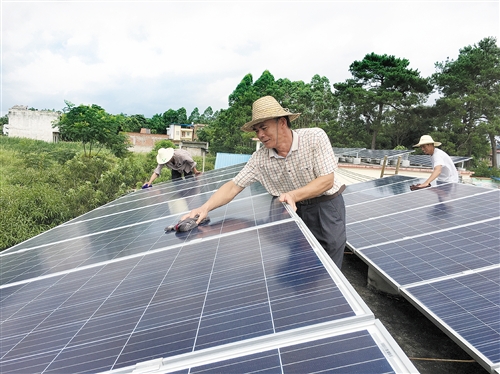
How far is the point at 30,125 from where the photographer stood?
5222 cm

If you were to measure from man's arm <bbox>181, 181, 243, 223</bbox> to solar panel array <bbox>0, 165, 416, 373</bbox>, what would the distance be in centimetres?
18

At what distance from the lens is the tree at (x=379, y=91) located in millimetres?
45500

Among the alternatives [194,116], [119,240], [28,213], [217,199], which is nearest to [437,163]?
[217,199]

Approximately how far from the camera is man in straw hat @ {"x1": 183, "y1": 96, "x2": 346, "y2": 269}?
3537mm

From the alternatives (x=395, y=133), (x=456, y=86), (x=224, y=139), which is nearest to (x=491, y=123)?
(x=456, y=86)

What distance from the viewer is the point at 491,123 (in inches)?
1686

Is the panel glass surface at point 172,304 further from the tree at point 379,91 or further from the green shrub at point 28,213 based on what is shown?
the tree at point 379,91

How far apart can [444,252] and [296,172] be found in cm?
252

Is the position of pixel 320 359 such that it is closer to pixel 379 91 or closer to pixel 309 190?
pixel 309 190

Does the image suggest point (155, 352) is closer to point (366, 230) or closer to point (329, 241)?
point (329, 241)

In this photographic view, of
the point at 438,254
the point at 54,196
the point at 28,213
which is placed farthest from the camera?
the point at 54,196

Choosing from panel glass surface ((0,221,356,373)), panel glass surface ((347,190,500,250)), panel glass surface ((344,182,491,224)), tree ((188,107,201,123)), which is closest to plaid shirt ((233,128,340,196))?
panel glass surface ((0,221,356,373))

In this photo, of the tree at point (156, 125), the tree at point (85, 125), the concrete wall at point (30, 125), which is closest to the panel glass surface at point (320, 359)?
the tree at point (85, 125)

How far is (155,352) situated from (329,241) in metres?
2.59
